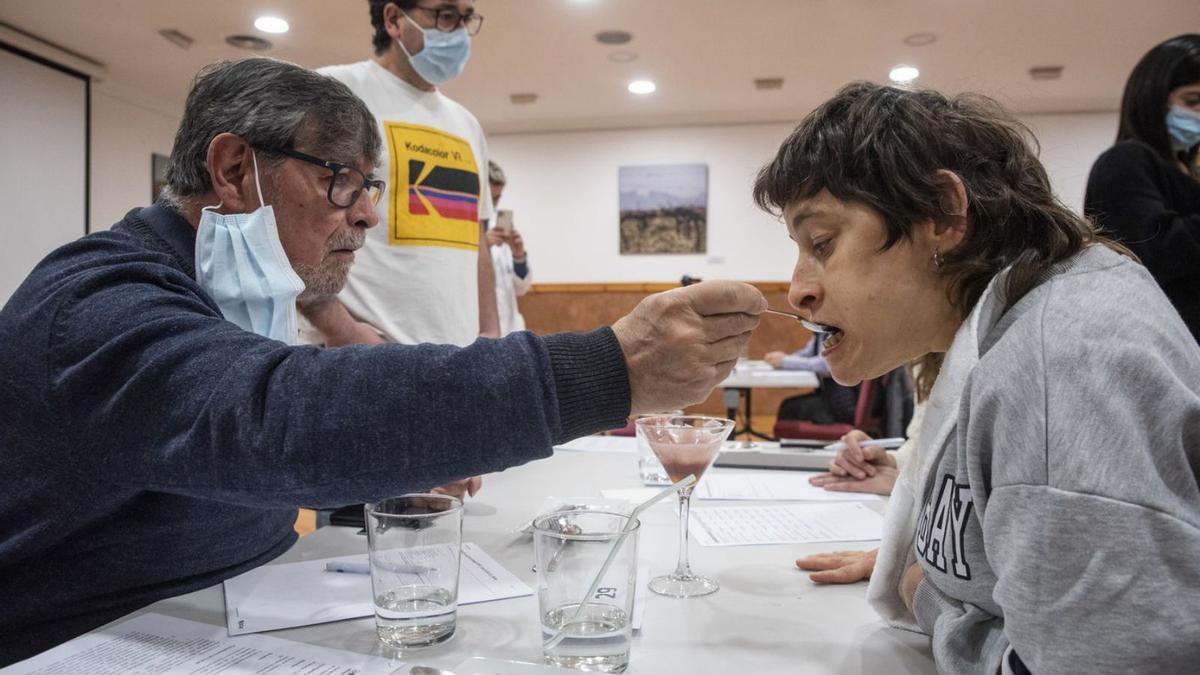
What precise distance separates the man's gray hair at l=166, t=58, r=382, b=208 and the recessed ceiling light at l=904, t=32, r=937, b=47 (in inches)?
214

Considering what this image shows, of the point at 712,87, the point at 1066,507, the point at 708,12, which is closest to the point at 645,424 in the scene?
the point at 1066,507

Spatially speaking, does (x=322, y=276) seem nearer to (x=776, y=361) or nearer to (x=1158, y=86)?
(x=1158, y=86)

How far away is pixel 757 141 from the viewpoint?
26.4 ft

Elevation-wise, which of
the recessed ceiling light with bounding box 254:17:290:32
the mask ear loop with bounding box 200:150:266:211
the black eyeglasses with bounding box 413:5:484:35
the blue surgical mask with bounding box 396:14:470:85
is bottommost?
the mask ear loop with bounding box 200:150:266:211

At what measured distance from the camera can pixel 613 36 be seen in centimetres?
565

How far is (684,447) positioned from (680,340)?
12.3 inches

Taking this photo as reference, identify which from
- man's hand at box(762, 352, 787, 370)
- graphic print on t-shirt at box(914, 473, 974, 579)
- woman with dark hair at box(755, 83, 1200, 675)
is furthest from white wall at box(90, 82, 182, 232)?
graphic print on t-shirt at box(914, 473, 974, 579)

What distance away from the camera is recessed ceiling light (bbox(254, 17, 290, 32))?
5.39m

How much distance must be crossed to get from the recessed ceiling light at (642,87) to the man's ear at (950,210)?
6.10 meters

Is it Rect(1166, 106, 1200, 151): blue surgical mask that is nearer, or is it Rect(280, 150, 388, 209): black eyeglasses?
Rect(280, 150, 388, 209): black eyeglasses

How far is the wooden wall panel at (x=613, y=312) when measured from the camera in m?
7.94

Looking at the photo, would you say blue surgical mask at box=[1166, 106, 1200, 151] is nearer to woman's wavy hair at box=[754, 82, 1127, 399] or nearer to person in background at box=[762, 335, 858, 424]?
woman's wavy hair at box=[754, 82, 1127, 399]

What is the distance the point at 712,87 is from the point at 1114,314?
6.64 m

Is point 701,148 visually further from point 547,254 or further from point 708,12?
point 708,12
